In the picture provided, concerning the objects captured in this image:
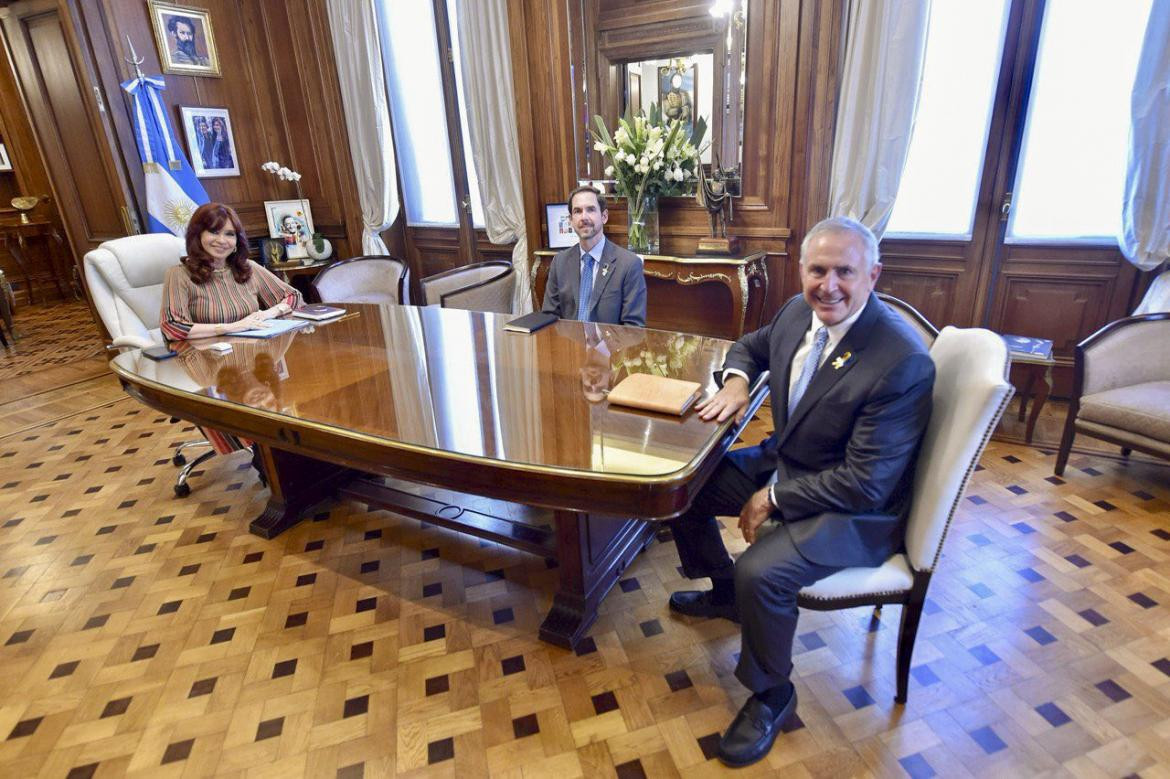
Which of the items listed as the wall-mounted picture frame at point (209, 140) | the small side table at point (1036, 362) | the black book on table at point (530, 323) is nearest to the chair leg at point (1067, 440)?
the small side table at point (1036, 362)

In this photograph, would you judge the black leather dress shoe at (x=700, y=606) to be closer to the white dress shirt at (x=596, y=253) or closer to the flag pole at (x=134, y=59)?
the white dress shirt at (x=596, y=253)

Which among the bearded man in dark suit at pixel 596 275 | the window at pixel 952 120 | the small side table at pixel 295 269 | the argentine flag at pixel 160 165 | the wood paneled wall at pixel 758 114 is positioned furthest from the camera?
the small side table at pixel 295 269

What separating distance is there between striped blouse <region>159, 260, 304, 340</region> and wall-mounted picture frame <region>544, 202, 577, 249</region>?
1992mm

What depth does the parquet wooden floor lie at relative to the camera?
157 cm

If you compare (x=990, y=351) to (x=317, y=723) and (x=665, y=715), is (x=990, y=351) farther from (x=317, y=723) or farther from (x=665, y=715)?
(x=317, y=723)

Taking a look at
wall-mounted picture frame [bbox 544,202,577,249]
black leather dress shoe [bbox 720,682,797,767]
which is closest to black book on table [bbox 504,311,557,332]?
black leather dress shoe [bbox 720,682,797,767]

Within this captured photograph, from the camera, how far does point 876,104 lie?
129 inches

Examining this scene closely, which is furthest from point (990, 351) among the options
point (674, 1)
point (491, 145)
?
point (491, 145)

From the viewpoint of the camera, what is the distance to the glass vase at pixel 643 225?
386 cm

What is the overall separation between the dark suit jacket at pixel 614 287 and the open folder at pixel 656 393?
2.97ft

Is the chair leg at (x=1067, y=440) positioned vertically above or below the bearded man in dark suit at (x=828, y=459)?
below

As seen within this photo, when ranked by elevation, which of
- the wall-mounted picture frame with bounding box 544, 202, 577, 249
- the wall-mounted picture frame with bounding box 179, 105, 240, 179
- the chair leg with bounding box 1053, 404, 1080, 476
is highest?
the wall-mounted picture frame with bounding box 179, 105, 240, 179

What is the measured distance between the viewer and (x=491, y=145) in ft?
14.7

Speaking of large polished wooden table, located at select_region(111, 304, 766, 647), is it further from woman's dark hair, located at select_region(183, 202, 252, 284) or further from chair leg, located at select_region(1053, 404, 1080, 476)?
chair leg, located at select_region(1053, 404, 1080, 476)
